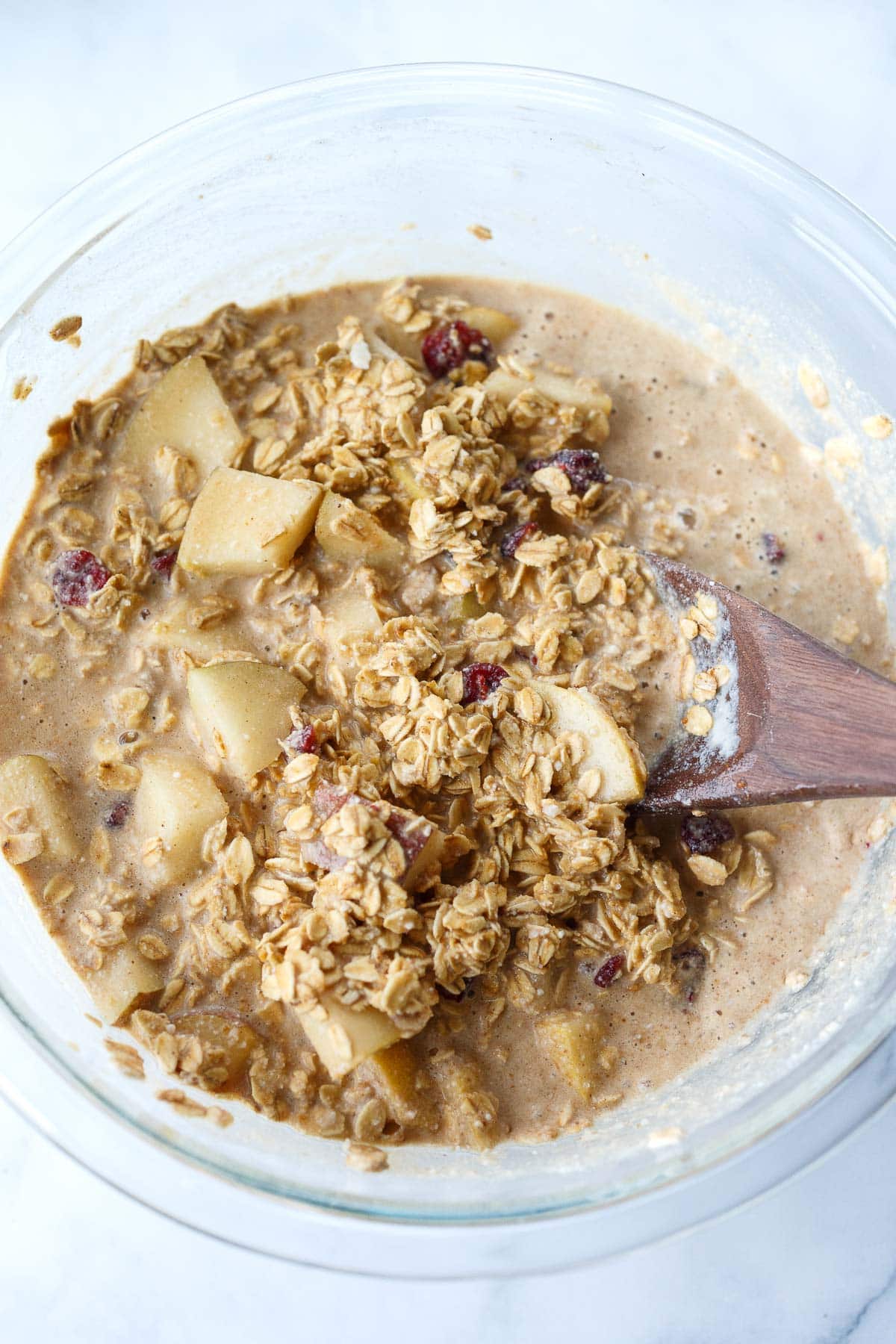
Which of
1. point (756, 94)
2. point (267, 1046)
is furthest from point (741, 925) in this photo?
point (756, 94)

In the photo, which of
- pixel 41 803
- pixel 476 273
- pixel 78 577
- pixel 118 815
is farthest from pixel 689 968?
pixel 476 273

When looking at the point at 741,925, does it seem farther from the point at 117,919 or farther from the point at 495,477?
the point at 117,919

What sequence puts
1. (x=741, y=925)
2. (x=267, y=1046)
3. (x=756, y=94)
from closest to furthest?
(x=267, y=1046) < (x=741, y=925) < (x=756, y=94)

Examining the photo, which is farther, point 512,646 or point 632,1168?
point 512,646

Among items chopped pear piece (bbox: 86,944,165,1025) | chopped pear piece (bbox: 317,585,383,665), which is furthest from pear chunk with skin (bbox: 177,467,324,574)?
chopped pear piece (bbox: 86,944,165,1025)

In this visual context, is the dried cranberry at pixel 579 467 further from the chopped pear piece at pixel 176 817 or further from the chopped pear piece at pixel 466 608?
the chopped pear piece at pixel 176 817

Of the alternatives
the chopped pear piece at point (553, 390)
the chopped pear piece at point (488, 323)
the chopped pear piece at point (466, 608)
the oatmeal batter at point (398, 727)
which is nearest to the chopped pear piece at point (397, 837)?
the oatmeal batter at point (398, 727)

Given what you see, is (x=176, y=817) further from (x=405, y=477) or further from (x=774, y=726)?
(x=774, y=726)
